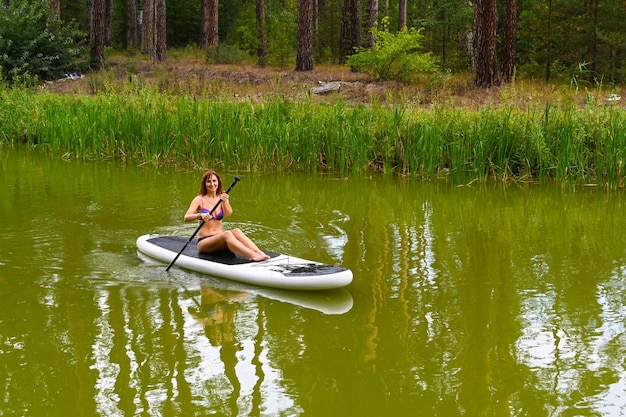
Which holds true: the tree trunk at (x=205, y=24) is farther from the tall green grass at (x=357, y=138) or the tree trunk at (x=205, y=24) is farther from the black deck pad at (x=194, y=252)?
the black deck pad at (x=194, y=252)

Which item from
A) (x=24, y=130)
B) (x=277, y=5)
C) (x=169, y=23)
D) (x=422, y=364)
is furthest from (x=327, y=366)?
(x=277, y=5)

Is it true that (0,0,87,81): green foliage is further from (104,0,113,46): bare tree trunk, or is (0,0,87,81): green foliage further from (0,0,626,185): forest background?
(104,0,113,46): bare tree trunk

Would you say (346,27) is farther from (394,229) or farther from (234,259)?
(234,259)

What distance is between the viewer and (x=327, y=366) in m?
4.64

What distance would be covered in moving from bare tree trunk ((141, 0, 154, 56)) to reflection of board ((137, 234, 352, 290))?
20.0m

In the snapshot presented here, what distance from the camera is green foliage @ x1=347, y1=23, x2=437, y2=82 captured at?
19203 mm

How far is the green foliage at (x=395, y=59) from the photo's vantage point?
1920cm

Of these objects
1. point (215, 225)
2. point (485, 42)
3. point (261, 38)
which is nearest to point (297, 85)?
point (485, 42)

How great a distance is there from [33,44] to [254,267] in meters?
19.7

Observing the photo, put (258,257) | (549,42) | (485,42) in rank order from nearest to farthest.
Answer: (258,257) → (485,42) → (549,42)

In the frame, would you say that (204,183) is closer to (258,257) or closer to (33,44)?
(258,257)

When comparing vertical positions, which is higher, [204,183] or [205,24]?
[205,24]

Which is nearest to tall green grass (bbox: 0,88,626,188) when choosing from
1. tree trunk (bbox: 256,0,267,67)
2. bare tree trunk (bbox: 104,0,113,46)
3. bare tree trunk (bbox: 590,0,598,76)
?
bare tree trunk (bbox: 590,0,598,76)

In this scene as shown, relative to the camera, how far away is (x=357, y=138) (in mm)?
11797
